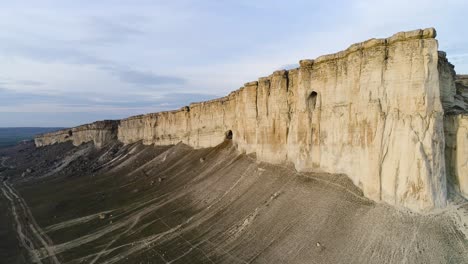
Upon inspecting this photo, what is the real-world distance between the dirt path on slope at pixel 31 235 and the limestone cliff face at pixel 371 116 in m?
19.4

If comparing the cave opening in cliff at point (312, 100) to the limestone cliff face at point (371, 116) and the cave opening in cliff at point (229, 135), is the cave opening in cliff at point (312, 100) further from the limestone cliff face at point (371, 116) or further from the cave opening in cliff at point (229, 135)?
the cave opening in cliff at point (229, 135)

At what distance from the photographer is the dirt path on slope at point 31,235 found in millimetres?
25916

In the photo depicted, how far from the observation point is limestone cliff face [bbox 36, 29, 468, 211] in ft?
55.8

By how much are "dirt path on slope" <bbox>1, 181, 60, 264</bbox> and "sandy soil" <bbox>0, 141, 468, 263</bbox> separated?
0.12m

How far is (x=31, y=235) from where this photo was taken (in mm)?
30688

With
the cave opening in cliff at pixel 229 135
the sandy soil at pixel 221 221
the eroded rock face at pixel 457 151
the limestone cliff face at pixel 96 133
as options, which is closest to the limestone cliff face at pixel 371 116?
the sandy soil at pixel 221 221

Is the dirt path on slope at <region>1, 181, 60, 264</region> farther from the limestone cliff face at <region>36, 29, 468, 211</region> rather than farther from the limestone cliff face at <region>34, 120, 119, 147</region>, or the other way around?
the limestone cliff face at <region>34, 120, 119, 147</region>

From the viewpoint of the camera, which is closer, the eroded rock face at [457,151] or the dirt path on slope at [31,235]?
the eroded rock face at [457,151]

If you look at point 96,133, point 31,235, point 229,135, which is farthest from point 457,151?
point 96,133

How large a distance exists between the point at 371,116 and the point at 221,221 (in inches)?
509

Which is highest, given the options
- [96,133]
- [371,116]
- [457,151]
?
[371,116]

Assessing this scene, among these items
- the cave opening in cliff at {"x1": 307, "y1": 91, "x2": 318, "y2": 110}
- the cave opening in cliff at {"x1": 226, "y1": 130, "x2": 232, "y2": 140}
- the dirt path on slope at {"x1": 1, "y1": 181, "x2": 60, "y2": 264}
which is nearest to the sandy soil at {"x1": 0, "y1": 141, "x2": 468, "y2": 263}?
the dirt path on slope at {"x1": 1, "y1": 181, "x2": 60, "y2": 264}

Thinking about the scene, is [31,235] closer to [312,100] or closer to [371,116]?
[312,100]

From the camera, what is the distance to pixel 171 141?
5397cm
